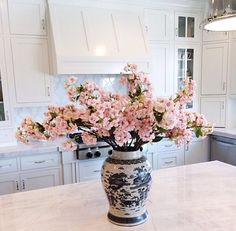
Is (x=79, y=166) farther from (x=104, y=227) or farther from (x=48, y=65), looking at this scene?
(x=104, y=227)

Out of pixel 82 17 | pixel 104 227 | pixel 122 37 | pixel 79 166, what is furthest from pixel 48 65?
pixel 104 227

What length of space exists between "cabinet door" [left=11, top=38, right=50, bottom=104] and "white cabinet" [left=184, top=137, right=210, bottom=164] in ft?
6.63

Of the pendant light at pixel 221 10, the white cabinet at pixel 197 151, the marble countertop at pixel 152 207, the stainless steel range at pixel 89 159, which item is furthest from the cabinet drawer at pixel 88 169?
the pendant light at pixel 221 10

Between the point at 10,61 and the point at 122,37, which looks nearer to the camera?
the point at 10,61

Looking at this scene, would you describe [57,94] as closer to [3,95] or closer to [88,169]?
[3,95]

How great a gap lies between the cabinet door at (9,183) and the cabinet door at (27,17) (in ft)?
4.92

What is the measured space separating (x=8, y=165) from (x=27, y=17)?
1.56 metres

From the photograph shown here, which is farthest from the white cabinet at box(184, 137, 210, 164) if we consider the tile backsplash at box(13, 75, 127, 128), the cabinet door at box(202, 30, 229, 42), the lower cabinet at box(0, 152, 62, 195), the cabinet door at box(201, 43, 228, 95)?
the lower cabinet at box(0, 152, 62, 195)

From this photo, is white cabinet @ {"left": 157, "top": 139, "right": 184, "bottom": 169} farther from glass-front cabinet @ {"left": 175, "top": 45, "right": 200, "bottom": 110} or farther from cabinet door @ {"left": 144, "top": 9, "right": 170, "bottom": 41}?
cabinet door @ {"left": 144, "top": 9, "right": 170, "bottom": 41}

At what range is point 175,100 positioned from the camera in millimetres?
1038

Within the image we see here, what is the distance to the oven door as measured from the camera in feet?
9.05

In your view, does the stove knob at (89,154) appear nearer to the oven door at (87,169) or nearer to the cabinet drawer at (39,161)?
the oven door at (87,169)

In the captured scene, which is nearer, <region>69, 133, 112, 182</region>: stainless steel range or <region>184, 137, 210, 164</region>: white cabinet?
<region>69, 133, 112, 182</region>: stainless steel range

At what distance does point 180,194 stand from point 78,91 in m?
0.83
